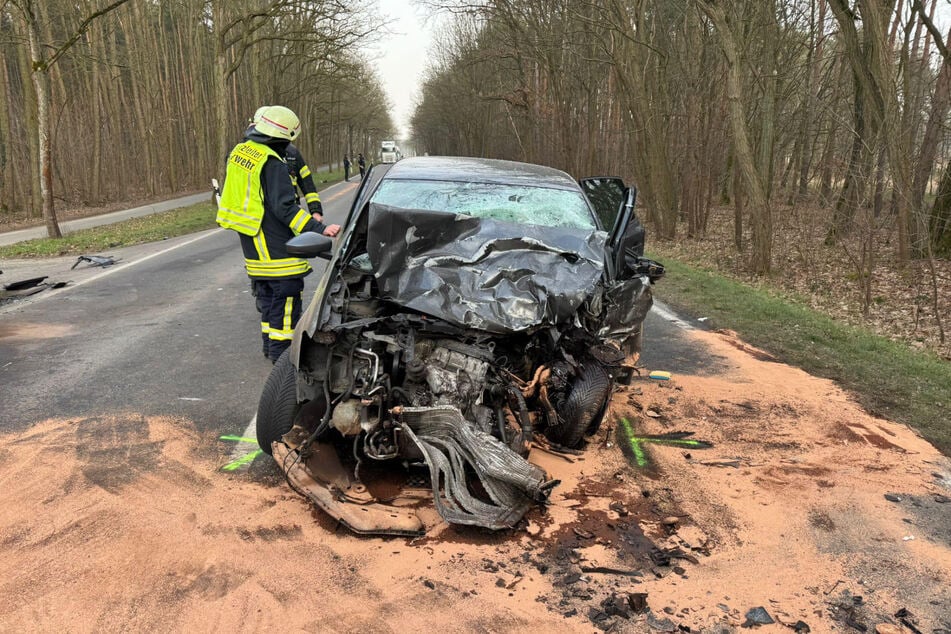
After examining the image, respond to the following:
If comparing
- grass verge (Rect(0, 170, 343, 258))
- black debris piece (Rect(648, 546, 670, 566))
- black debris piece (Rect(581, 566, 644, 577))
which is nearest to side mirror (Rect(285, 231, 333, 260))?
black debris piece (Rect(581, 566, 644, 577))

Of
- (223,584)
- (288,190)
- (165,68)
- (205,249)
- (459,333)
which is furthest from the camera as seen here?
(165,68)

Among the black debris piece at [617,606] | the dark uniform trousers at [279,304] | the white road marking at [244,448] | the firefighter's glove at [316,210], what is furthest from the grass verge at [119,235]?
the black debris piece at [617,606]

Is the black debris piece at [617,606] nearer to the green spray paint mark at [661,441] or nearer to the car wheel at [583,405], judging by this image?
the car wheel at [583,405]

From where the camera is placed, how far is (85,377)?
16.6 ft

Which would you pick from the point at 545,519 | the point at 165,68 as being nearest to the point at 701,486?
the point at 545,519

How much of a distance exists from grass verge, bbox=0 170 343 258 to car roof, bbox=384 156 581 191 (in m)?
10.1

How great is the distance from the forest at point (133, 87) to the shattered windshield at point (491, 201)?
12394 mm

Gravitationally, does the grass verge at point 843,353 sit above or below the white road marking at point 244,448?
below

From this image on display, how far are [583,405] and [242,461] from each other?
79.4 inches

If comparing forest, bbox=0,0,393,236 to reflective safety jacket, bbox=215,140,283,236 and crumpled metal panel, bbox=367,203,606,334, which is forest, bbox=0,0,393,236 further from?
crumpled metal panel, bbox=367,203,606,334

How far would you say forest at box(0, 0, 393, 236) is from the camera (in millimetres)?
18859

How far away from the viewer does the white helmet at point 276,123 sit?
15.2 ft

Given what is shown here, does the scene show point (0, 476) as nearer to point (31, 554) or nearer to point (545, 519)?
point (31, 554)

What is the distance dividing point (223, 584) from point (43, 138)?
14.4 meters
